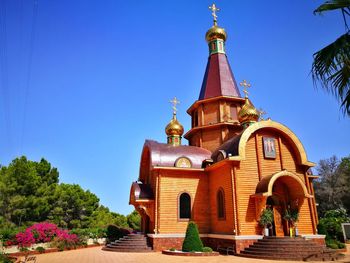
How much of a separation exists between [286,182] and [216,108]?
761 centimetres

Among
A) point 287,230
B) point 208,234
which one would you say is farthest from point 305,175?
point 208,234

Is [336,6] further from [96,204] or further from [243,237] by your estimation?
[96,204]

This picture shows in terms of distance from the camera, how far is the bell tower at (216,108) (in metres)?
19.7

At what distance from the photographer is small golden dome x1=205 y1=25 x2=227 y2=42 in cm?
2345

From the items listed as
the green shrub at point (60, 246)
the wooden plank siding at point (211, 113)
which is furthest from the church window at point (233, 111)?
the green shrub at point (60, 246)

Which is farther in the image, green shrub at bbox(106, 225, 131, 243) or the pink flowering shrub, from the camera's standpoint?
green shrub at bbox(106, 225, 131, 243)

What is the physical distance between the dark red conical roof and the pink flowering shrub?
1310 centimetres

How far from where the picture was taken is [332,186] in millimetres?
30797

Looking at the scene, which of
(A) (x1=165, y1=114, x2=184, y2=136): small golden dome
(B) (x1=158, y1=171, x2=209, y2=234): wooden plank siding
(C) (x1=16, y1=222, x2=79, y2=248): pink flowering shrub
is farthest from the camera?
(A) (x1=165, y1=114, x2=184, y2=136): small golden dome

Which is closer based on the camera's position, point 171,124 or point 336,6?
Result: point 336,6

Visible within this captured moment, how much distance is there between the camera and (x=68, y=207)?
1241 inches

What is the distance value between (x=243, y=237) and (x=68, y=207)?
24.1 metres

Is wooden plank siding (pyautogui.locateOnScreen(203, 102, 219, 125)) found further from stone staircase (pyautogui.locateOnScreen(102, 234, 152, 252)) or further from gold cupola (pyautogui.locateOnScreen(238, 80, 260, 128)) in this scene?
stone staircase (pyautogui.locateOnScreen(102, 234, 152, 252))

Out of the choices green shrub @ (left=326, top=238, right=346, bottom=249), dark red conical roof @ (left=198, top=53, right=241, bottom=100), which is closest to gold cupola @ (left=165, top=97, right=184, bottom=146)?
dark red conical roof @ (left=198, top=53, right=241, bottom=100)
